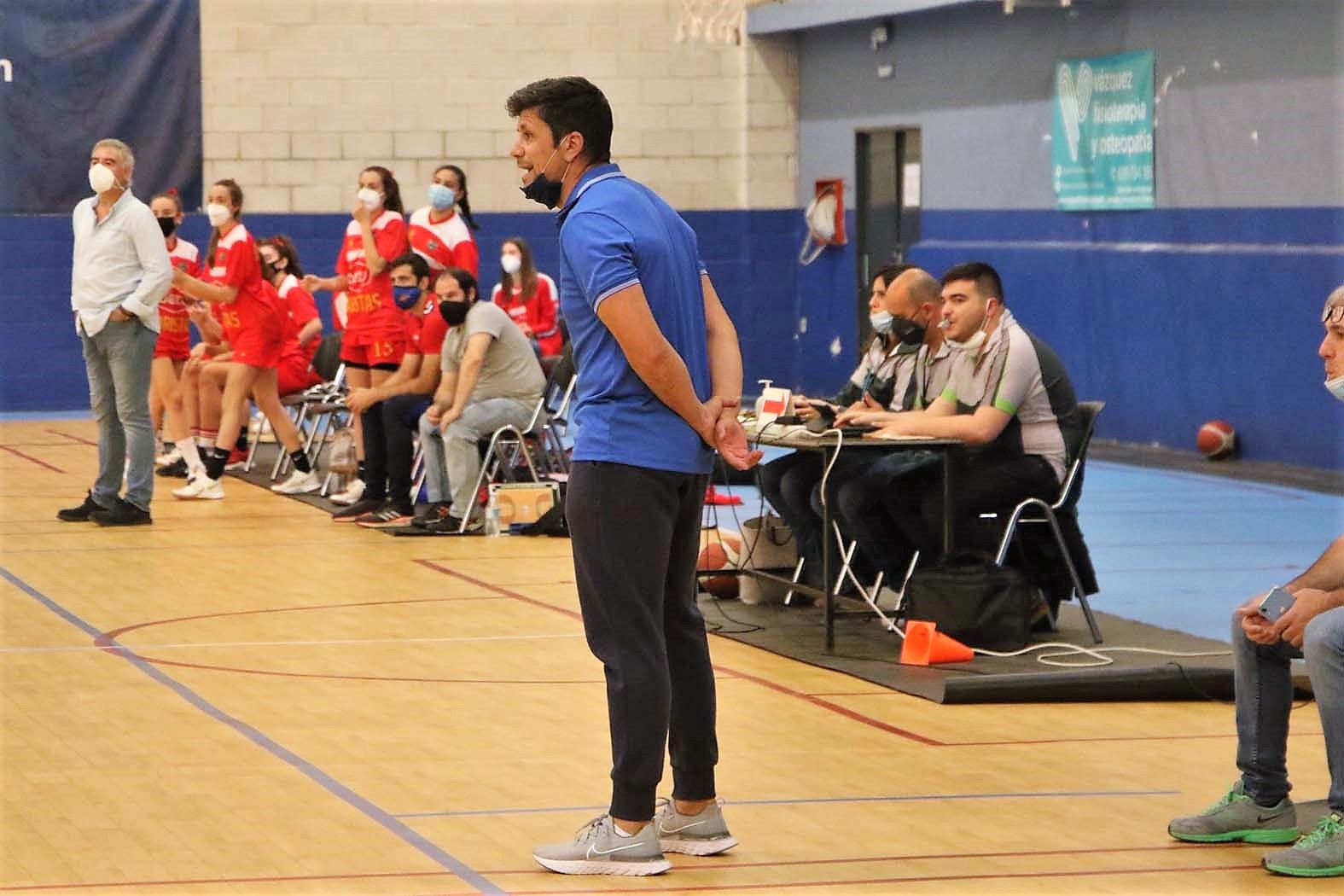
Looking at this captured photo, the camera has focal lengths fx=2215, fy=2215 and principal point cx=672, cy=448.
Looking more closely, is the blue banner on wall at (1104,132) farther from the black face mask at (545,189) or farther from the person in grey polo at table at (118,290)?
the black face mask at (545,189)

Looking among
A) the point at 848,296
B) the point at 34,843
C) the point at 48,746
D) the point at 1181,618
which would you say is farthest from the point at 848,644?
the point at 848,296

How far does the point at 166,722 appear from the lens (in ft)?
19.4

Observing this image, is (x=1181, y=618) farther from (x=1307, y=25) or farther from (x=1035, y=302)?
(x=1035, y=302)

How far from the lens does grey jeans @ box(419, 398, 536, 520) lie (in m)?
9.88

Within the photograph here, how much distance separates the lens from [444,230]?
11477 millimetres

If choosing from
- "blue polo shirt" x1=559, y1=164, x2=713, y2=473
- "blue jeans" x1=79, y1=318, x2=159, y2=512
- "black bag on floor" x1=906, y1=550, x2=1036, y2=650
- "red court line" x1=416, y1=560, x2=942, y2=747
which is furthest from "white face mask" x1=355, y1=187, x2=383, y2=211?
"blue polo shirt" x1=559, y1=164, x2=713, y2=473

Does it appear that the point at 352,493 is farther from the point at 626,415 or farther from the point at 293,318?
the point at 626,415

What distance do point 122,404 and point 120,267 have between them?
616 millimetres

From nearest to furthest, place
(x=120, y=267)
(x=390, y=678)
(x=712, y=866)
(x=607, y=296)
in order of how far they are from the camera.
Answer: (x=607, y=296), (x=712, y=866), (x=390, y=678), (x=120, y=267)

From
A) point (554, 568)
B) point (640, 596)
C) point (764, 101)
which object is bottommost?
point (554, 568)

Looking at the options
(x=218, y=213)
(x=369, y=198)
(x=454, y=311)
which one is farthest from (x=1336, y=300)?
(x=218, y=213)

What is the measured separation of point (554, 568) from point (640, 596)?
4687 millimetres

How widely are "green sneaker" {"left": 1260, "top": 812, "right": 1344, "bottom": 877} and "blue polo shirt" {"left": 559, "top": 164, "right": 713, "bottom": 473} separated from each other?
1397mm

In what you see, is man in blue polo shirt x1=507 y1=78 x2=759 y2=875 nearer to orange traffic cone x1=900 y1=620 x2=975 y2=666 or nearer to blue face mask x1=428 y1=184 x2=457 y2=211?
orange traffic cone x1=900 y1=620 x2=975 y2=666
